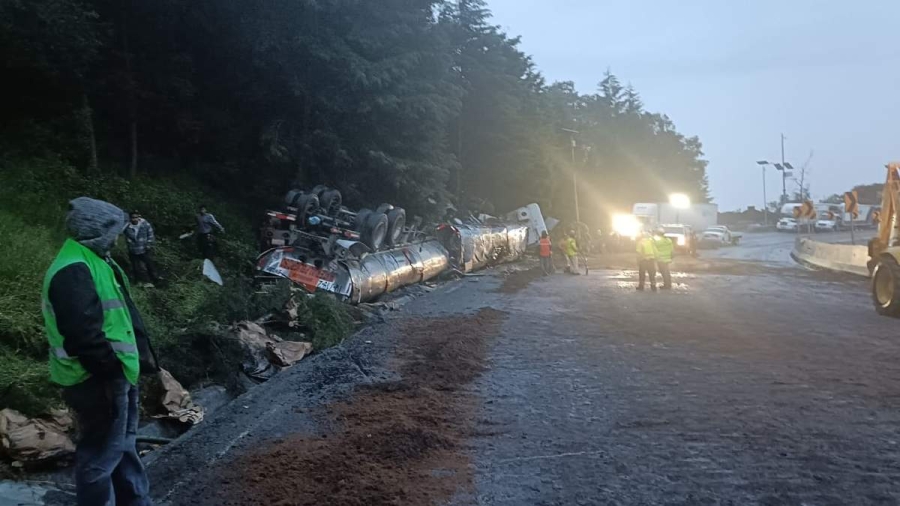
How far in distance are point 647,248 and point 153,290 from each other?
1299 centimetres

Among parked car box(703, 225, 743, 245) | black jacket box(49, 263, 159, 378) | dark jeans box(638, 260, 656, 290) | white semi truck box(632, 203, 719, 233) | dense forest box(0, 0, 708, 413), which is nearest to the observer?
black jacket box(49, 263, 159, 378)

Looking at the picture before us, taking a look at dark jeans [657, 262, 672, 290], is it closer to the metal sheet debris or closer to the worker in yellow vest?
the worker in yellow vest

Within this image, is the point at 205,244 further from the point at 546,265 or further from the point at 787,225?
the point at 787,225

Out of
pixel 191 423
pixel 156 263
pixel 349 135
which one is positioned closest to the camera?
pixel 191 423

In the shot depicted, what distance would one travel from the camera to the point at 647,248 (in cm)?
2030

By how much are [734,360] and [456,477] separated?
567 cm

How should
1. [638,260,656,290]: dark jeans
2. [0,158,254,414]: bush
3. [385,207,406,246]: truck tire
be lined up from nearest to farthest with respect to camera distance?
[0,158,254,414]: bush
[385,207,406,246]: truck tire
[638,260,656,290]: dark jeans

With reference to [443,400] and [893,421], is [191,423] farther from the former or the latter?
[893,421]

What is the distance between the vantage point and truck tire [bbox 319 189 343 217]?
714 inches

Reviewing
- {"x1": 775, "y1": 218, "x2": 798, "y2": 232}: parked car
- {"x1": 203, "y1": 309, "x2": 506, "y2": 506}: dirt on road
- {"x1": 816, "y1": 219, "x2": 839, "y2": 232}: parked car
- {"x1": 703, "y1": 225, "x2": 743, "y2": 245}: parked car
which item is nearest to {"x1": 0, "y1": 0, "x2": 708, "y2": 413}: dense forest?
{"x1": 203, "y1": 309, "x2": 506, "y2": 506}: dirt on road

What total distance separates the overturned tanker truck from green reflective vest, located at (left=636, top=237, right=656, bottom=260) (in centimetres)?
573

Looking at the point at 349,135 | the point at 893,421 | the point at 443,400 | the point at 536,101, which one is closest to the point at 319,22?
the point at 349,135

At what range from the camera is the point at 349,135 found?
24.3m

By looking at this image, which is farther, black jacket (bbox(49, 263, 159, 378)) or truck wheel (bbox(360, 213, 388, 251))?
truck wheel (bbox(360, 213, 388, 251))
